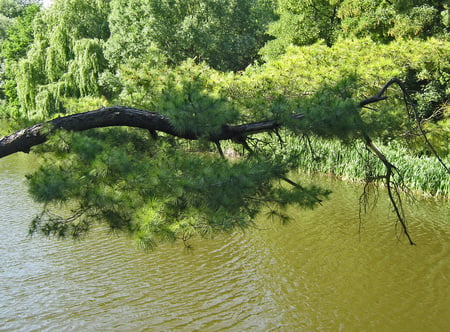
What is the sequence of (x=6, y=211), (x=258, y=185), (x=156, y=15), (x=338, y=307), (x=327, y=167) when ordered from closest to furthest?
(x=258, y=185) < (x=338, y=307) < (x=6, y=211) < (x=327, y=167) < (x=156, y=15)

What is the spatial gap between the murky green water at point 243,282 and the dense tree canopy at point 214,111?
69cm

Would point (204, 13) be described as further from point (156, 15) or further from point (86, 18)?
point (86, 18)

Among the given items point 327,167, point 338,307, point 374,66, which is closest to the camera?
point 338,307

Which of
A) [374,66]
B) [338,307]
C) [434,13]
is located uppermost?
[434,13]

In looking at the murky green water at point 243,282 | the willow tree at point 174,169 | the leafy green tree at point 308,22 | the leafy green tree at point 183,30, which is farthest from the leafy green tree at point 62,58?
the willow tree at point 174,169

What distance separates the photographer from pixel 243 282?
5449mm

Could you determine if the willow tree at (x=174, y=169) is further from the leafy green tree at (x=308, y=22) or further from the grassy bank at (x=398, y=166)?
the leafy green tree at (x=308, y=22)

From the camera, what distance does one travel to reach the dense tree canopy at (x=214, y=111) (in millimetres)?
2682

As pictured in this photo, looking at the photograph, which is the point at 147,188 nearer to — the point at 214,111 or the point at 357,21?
the point at 214,111

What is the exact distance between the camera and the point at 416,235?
22.4 ft

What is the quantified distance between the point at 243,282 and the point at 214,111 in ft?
10.5

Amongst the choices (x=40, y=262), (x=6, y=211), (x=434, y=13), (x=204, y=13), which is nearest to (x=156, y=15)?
(x=204, y=13)

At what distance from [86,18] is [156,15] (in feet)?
12.0

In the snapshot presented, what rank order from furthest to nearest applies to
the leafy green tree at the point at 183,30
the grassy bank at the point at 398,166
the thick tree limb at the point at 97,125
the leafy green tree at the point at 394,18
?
the leafy green tree at the point at 183,30
the leafy green tree at the point at 394,18
the grassy bank at the point at 398,166
the thick tree limb at the point at 97,125
